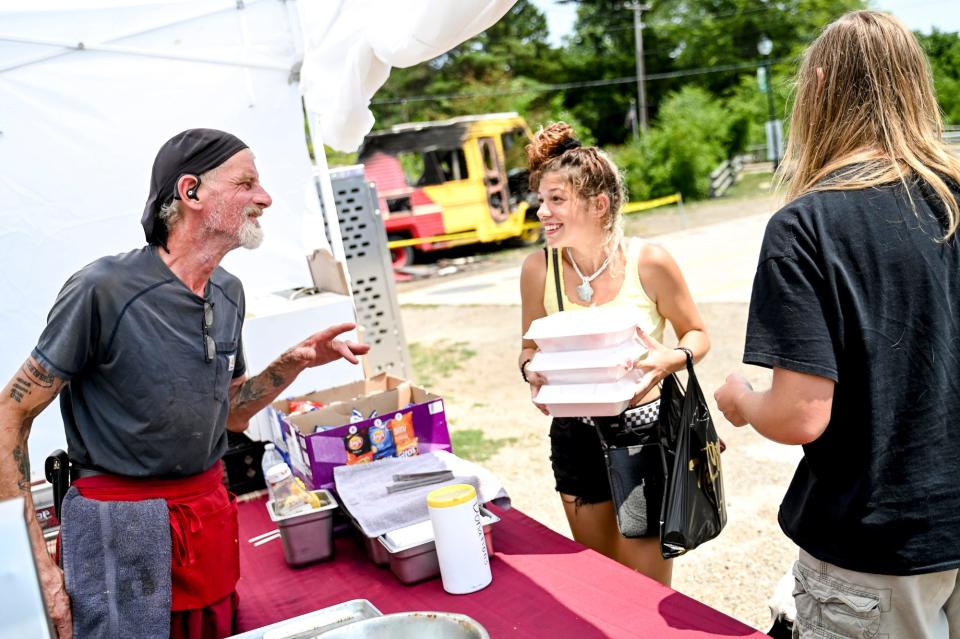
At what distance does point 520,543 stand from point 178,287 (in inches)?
46.3

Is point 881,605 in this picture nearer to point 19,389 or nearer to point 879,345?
point 879,345

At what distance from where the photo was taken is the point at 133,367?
6.23 feet

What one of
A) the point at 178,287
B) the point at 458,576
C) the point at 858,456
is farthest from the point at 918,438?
the point at 178,287

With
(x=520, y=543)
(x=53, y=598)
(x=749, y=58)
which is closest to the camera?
(x=53, y=598)

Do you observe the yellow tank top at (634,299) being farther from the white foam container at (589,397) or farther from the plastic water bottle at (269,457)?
the plastic water bottle at (269,457)

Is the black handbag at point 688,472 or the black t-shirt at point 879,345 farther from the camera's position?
the black handbag at point 688,472

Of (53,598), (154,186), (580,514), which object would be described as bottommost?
(580,514)

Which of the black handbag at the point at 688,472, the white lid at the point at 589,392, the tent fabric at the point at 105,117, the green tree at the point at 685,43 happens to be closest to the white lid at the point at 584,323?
the white lid at the point at 589,392

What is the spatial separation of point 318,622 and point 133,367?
75 cm

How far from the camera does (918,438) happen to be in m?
1.51

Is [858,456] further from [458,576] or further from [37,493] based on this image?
[37,493]

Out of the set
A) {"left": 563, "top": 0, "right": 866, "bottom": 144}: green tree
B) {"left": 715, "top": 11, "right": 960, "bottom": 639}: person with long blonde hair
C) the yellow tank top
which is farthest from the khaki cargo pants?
{"left": 563, "top": 0, "right": 866, "bottom": 144}: green tree

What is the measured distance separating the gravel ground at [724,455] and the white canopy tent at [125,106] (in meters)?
2.36

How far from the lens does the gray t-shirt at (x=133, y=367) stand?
72.6 inches
